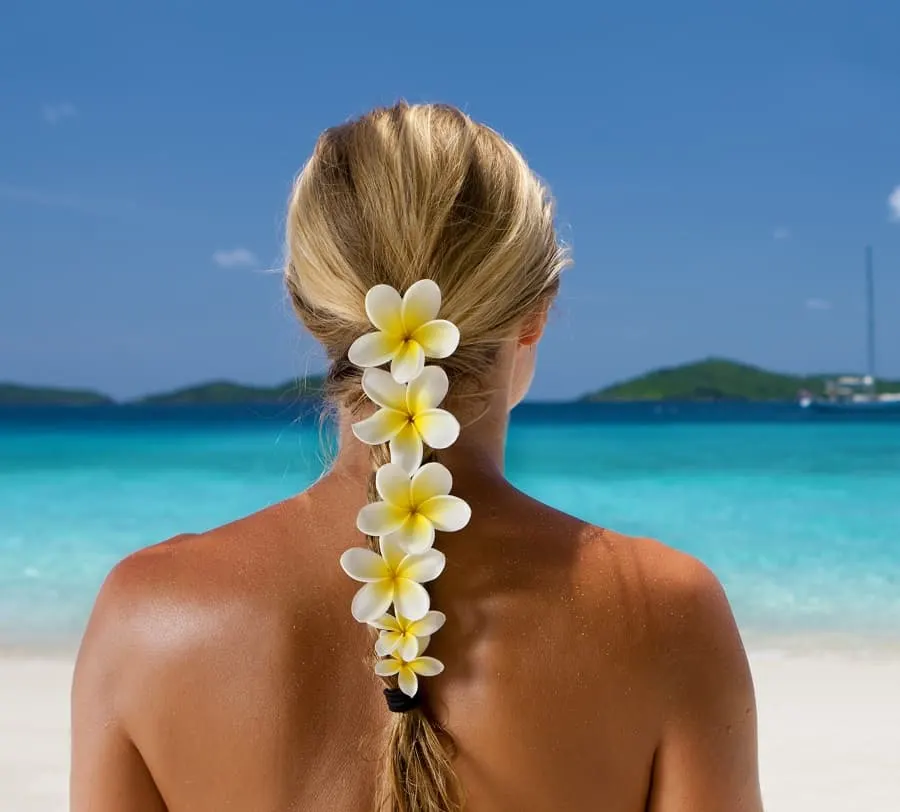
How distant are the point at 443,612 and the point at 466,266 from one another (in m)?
0.32

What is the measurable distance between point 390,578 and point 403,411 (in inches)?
6.0

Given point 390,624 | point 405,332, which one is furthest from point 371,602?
point 405,332

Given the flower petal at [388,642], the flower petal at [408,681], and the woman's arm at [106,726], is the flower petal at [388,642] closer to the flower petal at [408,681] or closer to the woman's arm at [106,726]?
the flower petal at [408,681]

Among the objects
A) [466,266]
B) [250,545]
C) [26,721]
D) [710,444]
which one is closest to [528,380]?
[466,266]

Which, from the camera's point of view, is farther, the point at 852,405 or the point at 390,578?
the point at 852,405

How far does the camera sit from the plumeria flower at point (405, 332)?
0.90m

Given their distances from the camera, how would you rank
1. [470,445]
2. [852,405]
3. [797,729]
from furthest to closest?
[852,405]
[797,729]
[470,445]

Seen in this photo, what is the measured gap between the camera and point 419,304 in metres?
0.91

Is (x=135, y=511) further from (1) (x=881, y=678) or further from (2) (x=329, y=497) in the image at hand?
(2) (x=329, y=497)

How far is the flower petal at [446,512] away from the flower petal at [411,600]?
0.19ft

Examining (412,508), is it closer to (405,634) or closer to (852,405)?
(405,634)

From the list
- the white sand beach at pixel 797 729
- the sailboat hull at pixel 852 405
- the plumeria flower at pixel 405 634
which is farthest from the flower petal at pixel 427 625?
the sailboat hull at pixel 852 405

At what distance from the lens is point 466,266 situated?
3.10 feet

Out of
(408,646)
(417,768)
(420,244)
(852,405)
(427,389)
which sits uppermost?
(852,405)
